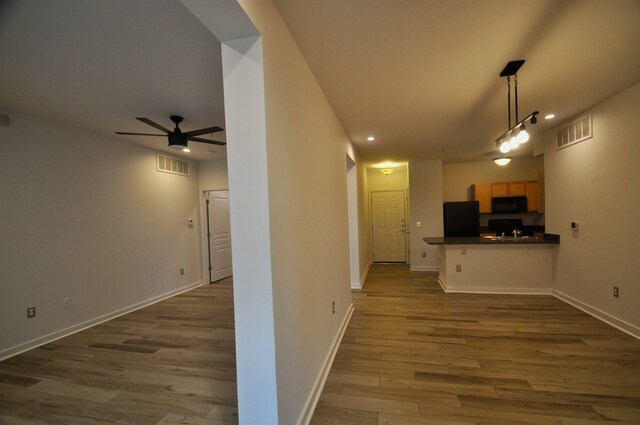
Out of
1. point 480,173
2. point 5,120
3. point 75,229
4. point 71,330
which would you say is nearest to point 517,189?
point 480,173

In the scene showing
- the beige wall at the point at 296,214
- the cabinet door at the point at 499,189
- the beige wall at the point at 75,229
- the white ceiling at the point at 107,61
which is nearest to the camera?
the beige wall at the point at 296,214

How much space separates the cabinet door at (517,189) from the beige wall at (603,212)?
6.65 feet

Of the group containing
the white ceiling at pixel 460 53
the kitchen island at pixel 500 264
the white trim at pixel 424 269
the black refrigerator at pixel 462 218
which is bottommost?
the white trim at pixel 424 269

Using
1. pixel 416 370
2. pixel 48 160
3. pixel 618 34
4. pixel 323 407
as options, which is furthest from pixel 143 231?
pixel 618 34

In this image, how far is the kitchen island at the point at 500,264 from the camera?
13.9 ft

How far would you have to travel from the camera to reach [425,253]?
632cm

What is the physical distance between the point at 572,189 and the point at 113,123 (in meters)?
6.34

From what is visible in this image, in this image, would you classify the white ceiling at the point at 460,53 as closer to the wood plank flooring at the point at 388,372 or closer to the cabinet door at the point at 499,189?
the wood plank flooring at the point at 388,372

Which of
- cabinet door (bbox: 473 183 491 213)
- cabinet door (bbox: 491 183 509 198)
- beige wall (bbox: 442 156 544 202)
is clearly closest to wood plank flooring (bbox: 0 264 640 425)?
cabinet door (bbox: 473 183 491 213)

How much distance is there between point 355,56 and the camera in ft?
6.87

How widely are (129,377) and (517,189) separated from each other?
7457 millimetres

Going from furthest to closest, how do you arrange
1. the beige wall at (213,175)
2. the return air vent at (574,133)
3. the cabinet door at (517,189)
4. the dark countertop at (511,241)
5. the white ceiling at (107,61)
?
the cabinet door at (517,189), the beige wall at (213,175), the dark countertop at (511,241), the return air vent at (574,133), the white ceiling at (107,61)

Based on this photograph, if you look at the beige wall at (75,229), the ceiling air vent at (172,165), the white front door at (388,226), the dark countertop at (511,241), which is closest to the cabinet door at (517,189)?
the dark countertop at (511,241)

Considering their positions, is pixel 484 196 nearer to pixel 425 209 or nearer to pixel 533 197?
pixel 533 197
